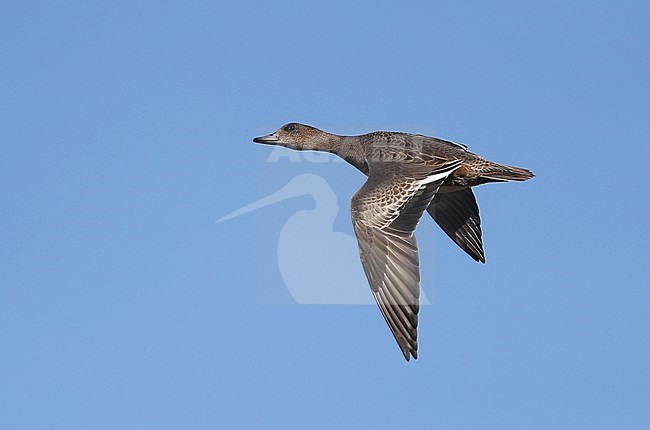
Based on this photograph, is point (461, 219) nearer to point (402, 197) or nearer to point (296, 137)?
point (296, 137)

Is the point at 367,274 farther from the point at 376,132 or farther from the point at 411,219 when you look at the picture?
the point at 376,132

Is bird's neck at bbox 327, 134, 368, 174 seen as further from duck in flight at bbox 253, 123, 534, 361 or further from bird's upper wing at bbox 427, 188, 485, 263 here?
bird's upper wing at bbox 427, 188, 485, 263

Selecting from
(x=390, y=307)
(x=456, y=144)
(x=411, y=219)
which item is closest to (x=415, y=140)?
(x=456, y=144)

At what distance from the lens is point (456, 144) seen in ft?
68.8

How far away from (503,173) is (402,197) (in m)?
2.63

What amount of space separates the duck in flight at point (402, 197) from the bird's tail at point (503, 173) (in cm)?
2

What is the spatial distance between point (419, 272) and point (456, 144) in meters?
4.16

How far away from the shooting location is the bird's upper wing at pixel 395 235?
17250 mm

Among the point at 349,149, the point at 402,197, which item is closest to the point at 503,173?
the point at 402,197

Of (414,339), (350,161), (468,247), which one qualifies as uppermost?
(350,161)

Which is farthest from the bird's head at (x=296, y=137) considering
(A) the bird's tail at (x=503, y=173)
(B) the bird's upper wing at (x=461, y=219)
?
(A) the bird's tail at (x=503, y=173)

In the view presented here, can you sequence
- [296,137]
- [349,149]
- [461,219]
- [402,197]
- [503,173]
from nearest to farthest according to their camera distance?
[402,197] → [503,173] → [349,149] → [461,219] → [296,137]

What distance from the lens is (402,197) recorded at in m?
18.5

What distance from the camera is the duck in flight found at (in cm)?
1748
